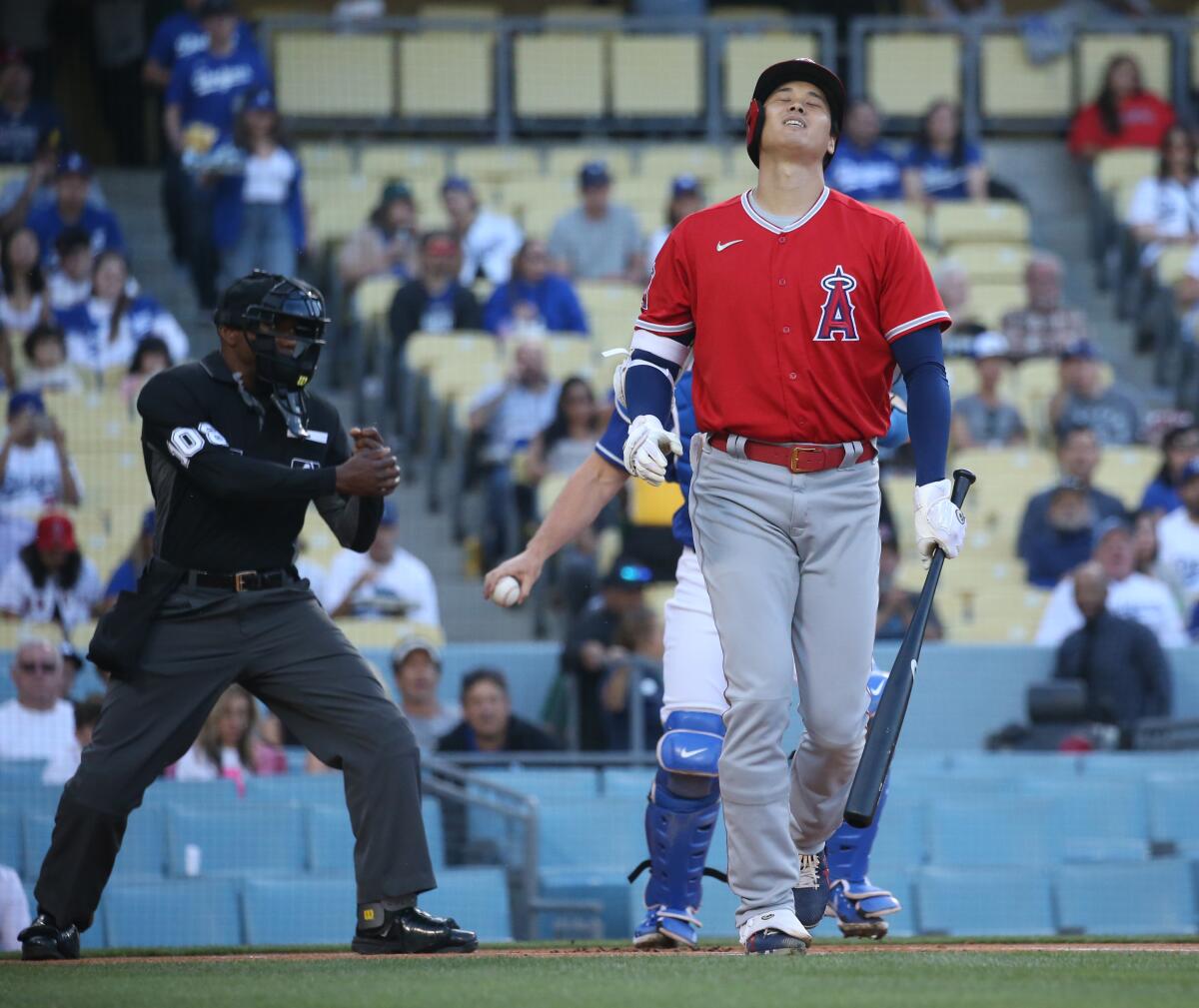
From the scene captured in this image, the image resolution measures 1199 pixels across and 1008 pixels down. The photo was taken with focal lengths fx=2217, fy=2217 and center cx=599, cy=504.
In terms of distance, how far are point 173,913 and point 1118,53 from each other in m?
11.1

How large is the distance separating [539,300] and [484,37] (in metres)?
3.37

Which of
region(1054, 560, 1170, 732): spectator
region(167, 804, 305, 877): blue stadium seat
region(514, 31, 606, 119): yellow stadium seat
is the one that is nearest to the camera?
region(167, 804, 305, 877): blue stadium seat

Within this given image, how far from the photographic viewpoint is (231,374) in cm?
614

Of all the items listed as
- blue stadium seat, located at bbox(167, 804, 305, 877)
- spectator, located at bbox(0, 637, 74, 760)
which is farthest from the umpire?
spectator, located at bbox(0, 637, 74, 760)

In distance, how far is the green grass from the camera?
4.44m

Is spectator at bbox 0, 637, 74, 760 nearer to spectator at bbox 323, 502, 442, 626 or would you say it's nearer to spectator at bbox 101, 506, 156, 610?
spectator at bbox 101, 506, 156, 610

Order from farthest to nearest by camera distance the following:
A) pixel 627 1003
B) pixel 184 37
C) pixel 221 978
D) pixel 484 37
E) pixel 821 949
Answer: pixel 484 37 < pixel 184 37 < pixel 821 949 < pixel 221 978 < pixel 627 1003

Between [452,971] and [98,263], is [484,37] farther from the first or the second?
[452,971]

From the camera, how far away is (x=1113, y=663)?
10.5 metres

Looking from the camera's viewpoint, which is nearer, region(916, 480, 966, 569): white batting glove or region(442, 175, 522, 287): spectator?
region(916, 480, 966, 569): white batting glove

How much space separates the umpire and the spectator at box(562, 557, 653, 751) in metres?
3.98

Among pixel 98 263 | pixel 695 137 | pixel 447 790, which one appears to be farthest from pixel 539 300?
pixel 447 790

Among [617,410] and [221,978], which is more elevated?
[617,410]

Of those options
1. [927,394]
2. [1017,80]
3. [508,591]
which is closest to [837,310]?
[927,394]
